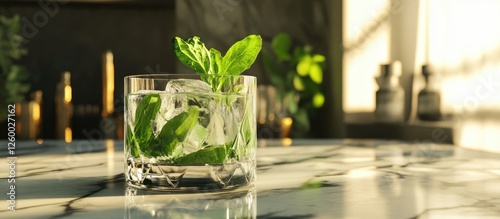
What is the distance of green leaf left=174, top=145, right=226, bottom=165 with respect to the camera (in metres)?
0.59

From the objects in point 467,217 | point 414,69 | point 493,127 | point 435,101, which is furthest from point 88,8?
point 467,217

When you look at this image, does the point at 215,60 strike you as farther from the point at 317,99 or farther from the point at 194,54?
the point at 317,99

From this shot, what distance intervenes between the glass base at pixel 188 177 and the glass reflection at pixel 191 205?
10 millimetres

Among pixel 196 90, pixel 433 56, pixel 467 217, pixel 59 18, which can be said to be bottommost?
pixel 467 217

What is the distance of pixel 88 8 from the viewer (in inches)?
118

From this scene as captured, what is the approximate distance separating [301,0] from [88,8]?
1060 mm

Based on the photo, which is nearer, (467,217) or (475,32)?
(467,217)

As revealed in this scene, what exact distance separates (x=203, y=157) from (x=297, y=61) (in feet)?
6.39

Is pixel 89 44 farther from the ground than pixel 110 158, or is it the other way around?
pixel 89 44

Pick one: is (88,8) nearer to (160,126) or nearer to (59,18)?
(59,18)

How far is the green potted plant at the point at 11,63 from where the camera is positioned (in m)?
2.79

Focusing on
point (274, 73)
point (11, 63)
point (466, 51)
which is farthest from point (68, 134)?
point (466, 51)

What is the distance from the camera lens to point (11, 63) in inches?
113

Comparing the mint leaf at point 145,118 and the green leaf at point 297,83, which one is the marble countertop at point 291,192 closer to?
the mint leaf at point 145,118
